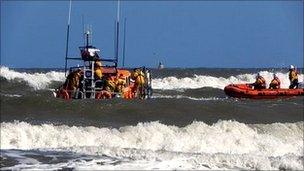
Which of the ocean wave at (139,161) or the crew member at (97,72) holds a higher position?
the crew member at (97,72)

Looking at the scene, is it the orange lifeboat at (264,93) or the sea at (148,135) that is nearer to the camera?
the sea at (148,135)

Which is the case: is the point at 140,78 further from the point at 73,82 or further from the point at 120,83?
the point at 73,82

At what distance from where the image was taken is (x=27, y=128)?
484 inches

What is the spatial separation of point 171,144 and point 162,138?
0.80 metres

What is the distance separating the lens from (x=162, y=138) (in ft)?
42.5

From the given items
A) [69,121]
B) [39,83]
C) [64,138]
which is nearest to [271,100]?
[69,121]

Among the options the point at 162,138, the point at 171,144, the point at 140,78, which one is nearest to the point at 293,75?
the point at 140,78

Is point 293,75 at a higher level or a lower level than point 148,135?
higher

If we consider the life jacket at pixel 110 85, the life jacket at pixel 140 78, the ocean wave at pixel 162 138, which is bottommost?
the ocean wave at pixel 162 138

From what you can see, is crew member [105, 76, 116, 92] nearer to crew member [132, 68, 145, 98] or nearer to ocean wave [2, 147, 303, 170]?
crew member [132, 68, 145, 98]

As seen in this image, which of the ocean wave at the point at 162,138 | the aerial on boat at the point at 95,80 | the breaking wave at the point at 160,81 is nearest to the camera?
the ocean wave at the point at 162,138

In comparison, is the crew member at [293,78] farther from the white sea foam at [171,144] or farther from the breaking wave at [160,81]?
the breaking wave at [160,81]

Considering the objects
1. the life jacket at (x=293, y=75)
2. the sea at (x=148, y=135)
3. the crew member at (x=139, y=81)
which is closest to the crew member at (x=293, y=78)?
the life jacket at (x=293, y=75)

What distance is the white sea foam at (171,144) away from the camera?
918 centimetres
